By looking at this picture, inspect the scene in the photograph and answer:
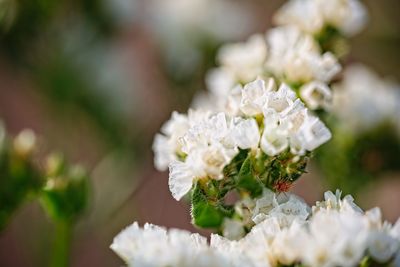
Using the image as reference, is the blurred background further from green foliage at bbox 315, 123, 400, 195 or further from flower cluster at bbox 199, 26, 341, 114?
flower cluster at bbox 199, 26, 341, 114

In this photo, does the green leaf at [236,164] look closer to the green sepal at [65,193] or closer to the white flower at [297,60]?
the white flower at [297,60]

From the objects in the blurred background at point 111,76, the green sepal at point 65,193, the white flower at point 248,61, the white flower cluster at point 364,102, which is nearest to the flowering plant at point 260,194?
the white flower at point 248,61

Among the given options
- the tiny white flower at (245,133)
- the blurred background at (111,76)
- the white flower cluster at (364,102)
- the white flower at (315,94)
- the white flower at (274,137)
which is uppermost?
the blurred background at (111,76)

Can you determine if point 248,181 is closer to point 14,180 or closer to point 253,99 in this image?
point 253,99

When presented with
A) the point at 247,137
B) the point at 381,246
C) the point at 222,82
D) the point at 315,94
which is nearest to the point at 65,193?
the point at 222,82

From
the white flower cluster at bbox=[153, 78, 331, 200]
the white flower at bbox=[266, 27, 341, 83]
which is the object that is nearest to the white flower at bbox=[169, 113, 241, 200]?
the white flower cluster at bbox=[153, 78, 331, 200]
